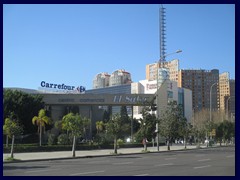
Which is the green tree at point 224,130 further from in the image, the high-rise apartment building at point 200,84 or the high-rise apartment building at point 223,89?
the high-rise apartment building at point 200,84

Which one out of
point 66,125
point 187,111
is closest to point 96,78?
point 187,111

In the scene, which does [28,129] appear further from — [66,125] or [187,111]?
[187,111]

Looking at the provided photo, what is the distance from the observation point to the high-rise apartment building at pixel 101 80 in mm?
137000

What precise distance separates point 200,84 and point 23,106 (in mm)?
50719

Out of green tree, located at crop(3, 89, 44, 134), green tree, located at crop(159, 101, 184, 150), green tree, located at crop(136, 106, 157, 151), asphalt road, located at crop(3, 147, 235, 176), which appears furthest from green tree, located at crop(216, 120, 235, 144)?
asphalt road, located at crop(3, 147, 235, 176)

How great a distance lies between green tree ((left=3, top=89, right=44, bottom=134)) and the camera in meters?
58.1

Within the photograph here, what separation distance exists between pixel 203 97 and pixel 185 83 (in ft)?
19.7

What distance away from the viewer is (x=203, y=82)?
92438 mm

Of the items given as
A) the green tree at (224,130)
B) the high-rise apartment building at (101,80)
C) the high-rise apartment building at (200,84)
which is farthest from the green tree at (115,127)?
the high-rise apartment building at (101,80)

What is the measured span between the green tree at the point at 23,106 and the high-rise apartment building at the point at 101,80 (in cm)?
7587

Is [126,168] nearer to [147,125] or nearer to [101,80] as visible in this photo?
[147,125]

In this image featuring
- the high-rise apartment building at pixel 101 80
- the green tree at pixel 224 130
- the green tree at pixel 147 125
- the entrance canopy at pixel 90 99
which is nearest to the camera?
the green tree at pixel 147 125

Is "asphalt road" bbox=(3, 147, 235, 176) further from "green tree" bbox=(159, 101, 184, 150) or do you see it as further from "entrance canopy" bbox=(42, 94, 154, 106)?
"entrance canopy" bbox=(42, 94, 154, 106)

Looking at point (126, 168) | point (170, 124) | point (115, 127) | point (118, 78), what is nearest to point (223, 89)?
point (170, 124)
